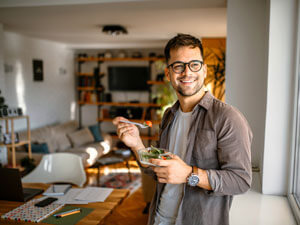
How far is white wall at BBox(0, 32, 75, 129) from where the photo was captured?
17.4 ft

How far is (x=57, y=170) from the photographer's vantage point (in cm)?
296

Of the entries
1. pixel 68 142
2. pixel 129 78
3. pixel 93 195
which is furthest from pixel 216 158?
pixel 129 78

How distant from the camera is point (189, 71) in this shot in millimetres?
1229

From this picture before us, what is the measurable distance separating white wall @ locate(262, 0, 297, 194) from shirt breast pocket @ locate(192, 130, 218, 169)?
990 mm

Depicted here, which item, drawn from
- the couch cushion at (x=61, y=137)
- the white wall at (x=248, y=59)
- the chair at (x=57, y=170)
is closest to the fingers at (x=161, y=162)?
the white wall at (x=248, y=59)

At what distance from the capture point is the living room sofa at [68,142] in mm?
5188

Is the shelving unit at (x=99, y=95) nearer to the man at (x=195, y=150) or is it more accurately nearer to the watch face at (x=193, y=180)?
the man at (x=195, y=150)

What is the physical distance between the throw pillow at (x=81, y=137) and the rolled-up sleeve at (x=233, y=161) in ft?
18.2

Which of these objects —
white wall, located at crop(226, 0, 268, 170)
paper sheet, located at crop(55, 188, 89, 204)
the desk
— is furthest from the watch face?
white wall, located at crop(226, 0, 268, 170)

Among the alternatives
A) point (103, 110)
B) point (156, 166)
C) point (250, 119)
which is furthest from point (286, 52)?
point (103, 110)

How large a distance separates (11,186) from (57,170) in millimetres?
880

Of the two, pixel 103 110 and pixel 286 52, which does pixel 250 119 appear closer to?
pixel 286 52

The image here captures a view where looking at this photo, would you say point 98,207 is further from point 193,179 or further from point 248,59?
point 248,59

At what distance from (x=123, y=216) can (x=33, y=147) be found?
232 cm
